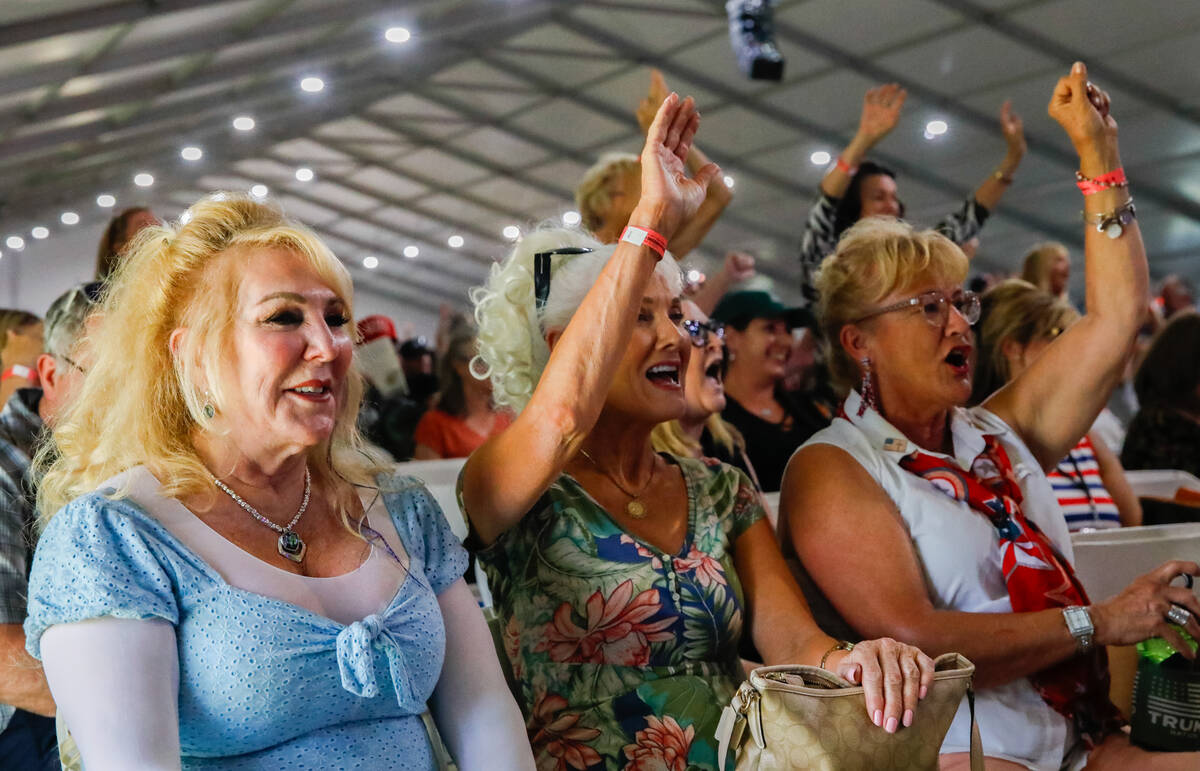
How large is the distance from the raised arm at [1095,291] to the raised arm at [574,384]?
1.08m

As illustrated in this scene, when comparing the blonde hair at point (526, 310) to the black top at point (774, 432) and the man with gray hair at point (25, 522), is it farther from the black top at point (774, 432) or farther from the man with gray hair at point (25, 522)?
the black top at point (774, 432)

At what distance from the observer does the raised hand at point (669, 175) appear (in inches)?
71.9

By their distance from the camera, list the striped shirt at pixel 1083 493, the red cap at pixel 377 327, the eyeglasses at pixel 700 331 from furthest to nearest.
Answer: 1. the red cap at pixel 377 327
2. the striped shirt at pixel 1083 493
3. the eyeglasses at pixel 700 331

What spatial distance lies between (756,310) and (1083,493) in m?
1.19

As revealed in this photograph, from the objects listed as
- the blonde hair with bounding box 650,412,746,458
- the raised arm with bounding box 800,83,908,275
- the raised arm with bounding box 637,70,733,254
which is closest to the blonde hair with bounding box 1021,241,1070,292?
the raised arm with bounding box 800,83,908,275

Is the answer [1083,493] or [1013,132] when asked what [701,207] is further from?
[1013,132]

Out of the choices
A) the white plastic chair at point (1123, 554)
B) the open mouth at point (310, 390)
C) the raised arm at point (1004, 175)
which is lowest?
the white plastic chair at point (1123, 554)

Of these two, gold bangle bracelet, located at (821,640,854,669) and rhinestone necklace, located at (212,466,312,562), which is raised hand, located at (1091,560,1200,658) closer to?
gold bangle bracelet, located at (821,640,854,669)

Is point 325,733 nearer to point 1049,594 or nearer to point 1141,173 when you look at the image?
point 1049,594

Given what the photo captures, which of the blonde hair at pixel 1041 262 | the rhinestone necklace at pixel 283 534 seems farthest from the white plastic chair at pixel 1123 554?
the blonde hair at pixel 1041 262

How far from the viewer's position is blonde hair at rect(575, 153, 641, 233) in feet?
11.3

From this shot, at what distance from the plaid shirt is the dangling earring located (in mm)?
1656

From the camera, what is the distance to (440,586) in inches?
68.3

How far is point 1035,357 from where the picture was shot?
11.0 ft
